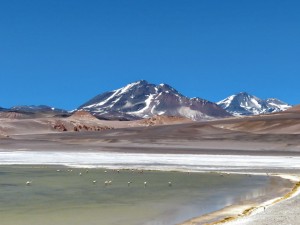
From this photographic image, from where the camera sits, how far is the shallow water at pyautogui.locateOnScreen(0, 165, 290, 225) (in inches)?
708

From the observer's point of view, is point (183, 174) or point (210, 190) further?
point (183, 174)

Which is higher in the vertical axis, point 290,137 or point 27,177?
point 290,137

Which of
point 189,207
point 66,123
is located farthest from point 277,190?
point 66,123

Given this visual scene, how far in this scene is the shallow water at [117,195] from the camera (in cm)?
Result: 1798

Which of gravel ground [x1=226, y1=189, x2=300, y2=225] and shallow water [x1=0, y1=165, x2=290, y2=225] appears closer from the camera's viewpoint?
gravel ground [x1=226, y1=189, x2=300, y2=225]

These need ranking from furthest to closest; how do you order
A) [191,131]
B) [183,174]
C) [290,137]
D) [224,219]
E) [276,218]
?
[191,131]
[290,137]
[183,174]
[224,219]
[276,218]

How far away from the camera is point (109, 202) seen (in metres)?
21.5

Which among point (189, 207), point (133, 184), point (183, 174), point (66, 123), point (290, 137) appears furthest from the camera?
point (66, 123)

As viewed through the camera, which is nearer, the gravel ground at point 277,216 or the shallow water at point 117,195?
the gravel ground at point 277,216

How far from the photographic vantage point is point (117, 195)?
2381cm

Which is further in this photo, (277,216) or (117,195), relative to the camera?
(117,195)

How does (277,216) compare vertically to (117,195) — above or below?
below

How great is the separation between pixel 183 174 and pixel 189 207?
14.4m

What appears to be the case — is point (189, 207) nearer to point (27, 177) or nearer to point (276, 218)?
point (276, 218)
